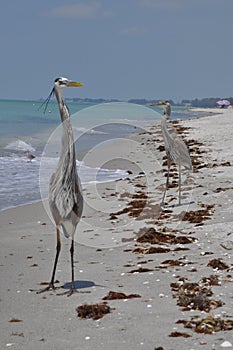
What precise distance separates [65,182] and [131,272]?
1534mm

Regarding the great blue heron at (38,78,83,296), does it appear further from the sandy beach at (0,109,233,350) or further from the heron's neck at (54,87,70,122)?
the sandy beach at (0,109,233,350)

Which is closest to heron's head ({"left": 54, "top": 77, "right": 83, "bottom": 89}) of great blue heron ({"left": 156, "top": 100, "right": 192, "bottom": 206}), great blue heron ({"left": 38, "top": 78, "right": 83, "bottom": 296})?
great blue heron ({"left": 38, "top": 78, "right": 83, "bottom": 296})

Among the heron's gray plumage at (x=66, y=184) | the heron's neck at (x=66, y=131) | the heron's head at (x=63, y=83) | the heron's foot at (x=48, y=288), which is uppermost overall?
the heron's head at (x=63, y=83)

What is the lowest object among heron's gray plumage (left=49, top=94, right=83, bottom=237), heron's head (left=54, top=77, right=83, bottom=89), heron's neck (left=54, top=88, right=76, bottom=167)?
heron's gray plumage (left=49, top=94, right=83, bottom=237)

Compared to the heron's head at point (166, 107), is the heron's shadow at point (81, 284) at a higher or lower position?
lower

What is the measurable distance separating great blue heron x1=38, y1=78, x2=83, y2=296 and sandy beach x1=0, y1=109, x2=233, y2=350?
0.67 metres

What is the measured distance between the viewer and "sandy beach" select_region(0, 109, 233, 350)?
4.79 meters

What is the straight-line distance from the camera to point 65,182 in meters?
6.12

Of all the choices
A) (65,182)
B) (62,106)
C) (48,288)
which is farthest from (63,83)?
(48,288)

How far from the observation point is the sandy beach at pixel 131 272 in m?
4.79

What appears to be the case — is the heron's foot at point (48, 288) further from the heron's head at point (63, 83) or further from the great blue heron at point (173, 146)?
the great blue heron at point (173, 146)

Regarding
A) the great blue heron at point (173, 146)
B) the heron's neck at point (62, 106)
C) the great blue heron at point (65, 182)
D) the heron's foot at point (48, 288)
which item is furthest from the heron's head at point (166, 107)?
the heron's foot at point (48, 288)

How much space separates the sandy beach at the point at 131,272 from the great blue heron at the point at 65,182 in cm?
67

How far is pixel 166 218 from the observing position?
1002 centimetres
